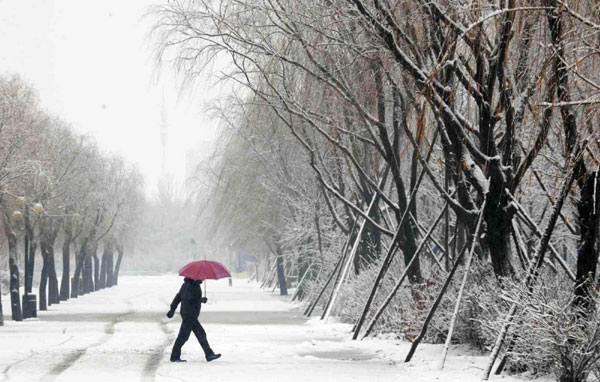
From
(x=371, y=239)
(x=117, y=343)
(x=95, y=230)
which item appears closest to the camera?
(x=117, y=343)

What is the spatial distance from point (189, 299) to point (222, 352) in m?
2.42

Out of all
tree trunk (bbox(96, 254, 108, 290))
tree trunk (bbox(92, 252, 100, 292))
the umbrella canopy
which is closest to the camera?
the umbrella canopy

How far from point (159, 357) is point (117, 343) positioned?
358 centimetres

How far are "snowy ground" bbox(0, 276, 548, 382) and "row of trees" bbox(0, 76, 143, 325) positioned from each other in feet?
14.4

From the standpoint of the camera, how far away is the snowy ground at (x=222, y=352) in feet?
50.1

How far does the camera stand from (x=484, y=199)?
1548 centimetres

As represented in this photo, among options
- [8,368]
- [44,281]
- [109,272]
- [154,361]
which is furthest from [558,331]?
[109,272]

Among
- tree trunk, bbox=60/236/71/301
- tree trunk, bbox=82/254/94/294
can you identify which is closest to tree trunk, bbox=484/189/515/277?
tree trunk, bbox=60/236/71/301

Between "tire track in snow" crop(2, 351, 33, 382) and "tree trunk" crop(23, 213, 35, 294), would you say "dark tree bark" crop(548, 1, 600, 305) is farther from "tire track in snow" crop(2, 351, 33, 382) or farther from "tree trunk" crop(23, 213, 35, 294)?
"tree trunk" crop(23, 213, 35, 294)

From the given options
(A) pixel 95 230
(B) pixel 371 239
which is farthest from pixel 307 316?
(A) pixel 95 230

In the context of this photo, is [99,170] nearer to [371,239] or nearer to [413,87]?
[371,239]

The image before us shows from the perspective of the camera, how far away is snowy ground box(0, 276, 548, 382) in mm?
15266

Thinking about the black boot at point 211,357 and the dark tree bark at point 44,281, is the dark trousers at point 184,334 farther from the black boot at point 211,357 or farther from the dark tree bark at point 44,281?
the dark tree bark at point 44,281

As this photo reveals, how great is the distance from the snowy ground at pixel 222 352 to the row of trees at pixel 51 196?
438 centimetres
